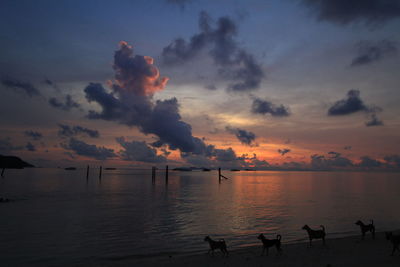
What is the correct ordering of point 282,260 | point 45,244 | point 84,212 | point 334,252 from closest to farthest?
point 282,260
point 334,252
point 45,244
point 84,212

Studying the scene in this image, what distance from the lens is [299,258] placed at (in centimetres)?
1628

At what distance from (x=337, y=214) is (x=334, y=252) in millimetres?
21097

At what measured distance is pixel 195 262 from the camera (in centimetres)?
1617

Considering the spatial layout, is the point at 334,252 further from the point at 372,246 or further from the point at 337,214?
the point at 337,214

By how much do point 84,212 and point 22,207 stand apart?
37.2 feet

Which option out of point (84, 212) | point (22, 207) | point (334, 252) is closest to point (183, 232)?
point (334, 252)

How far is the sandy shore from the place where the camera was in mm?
15278

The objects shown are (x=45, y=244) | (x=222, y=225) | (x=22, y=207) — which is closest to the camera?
(x=45, y=244)

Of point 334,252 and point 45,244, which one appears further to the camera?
point 45,244

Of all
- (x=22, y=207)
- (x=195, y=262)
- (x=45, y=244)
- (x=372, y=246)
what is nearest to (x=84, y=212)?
(x=22, y=207)

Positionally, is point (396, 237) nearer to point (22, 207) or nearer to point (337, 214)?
point (337, 214)

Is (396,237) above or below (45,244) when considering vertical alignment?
above

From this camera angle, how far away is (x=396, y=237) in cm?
1599

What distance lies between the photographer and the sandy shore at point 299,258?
50.1 feet
